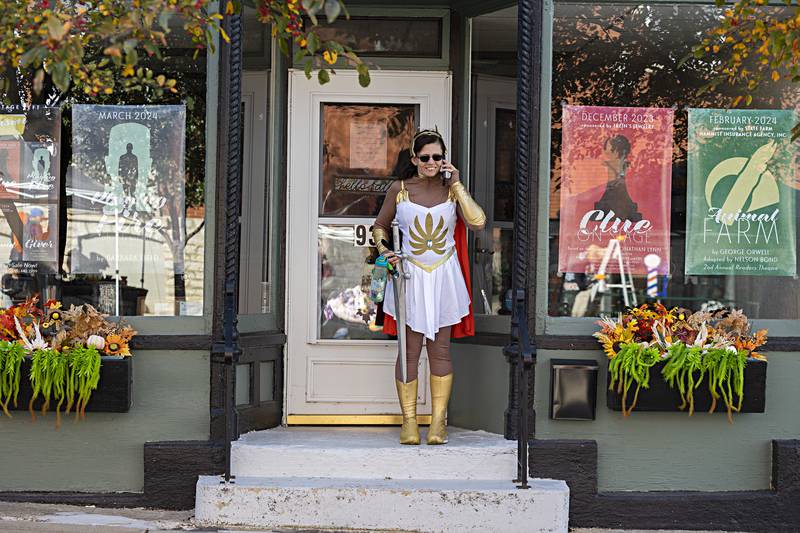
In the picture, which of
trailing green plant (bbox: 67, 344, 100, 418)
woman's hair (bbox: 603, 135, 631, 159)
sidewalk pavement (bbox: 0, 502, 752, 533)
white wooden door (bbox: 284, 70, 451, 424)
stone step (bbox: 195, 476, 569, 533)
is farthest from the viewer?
white wooden door (bbox: 284, 70, 451, 424)

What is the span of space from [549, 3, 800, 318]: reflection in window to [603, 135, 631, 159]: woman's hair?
0.21m

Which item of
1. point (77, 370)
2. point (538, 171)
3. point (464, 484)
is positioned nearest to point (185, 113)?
point (77, 370)

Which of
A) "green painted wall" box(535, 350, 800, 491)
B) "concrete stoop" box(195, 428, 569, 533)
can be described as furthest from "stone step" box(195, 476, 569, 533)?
"green painted wall" box(535, 350, 800, 491)

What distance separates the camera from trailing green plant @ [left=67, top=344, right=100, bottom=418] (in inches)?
261

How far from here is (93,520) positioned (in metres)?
6.52

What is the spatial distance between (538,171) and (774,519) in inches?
98.5

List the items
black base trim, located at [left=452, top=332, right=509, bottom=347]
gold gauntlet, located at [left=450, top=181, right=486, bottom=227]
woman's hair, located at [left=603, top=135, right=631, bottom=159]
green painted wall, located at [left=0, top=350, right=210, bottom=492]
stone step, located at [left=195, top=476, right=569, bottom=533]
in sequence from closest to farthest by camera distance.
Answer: stone step, located at [left=195, top=476, right=569, bottom=533] < green painted wall, located at [left=0, top=350, right=210, bottom=492] < gold gauntlet, located at [left=450, top=181, right=486, bottom=227] < woman's hair, located at [left=603, top=135, right=631, bottom=159] < black base trim, located at [left=452, top=332, right=509, bottom=347]

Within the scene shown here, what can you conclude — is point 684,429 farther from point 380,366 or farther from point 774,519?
point 380,366

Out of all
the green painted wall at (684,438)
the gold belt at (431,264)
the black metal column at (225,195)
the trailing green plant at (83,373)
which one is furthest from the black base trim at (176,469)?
the green painted wall at (684,438)

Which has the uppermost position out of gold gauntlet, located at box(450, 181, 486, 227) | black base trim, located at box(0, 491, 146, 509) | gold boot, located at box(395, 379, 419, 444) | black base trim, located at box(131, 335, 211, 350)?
gold gauntlet, located at box(450, 181, 486, 227)

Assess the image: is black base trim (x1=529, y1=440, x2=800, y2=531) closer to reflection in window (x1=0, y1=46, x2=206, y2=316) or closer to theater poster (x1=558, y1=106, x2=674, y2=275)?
theater poster (x1=558, y1=106, x2=674, y2=275)

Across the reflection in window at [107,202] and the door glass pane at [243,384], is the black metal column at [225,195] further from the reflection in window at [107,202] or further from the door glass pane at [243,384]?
the door glass pane at [243,384]

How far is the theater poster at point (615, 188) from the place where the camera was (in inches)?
281

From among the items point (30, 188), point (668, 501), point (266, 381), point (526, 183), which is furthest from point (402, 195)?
point (668, 501)
